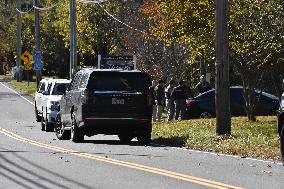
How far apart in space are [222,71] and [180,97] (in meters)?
10.2

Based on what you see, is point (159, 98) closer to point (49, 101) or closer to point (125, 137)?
point (49, 101)

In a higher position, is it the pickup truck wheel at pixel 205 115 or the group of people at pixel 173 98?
the group of people at pixel 173 98

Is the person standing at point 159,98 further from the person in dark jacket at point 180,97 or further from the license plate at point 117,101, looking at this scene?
the license plate at point 117,101

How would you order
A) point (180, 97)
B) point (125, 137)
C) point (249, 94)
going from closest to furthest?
point (125, 137)
point (249, 94)
point (180, 97)

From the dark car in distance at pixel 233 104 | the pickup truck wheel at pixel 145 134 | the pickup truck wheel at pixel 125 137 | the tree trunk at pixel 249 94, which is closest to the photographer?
the pickup truck wheel at pixel 145 134

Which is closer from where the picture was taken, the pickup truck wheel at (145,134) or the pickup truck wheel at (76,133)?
the pickup truck wheel at (145,134)

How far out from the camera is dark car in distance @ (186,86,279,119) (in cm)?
3725

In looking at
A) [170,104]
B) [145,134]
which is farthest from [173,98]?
A: [145,134]

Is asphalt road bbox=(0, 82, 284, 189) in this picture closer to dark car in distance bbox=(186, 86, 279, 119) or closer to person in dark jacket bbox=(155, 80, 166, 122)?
person in dark jacket bbox=(155, 80, 166, 122)

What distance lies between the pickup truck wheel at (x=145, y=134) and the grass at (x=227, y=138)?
39 cm

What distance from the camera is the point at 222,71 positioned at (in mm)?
24766

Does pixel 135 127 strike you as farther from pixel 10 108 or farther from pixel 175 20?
pixel 10 108

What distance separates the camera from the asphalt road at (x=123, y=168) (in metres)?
14.4

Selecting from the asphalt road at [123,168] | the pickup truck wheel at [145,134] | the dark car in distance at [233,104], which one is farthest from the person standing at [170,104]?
the asphalt road at [123,168]
